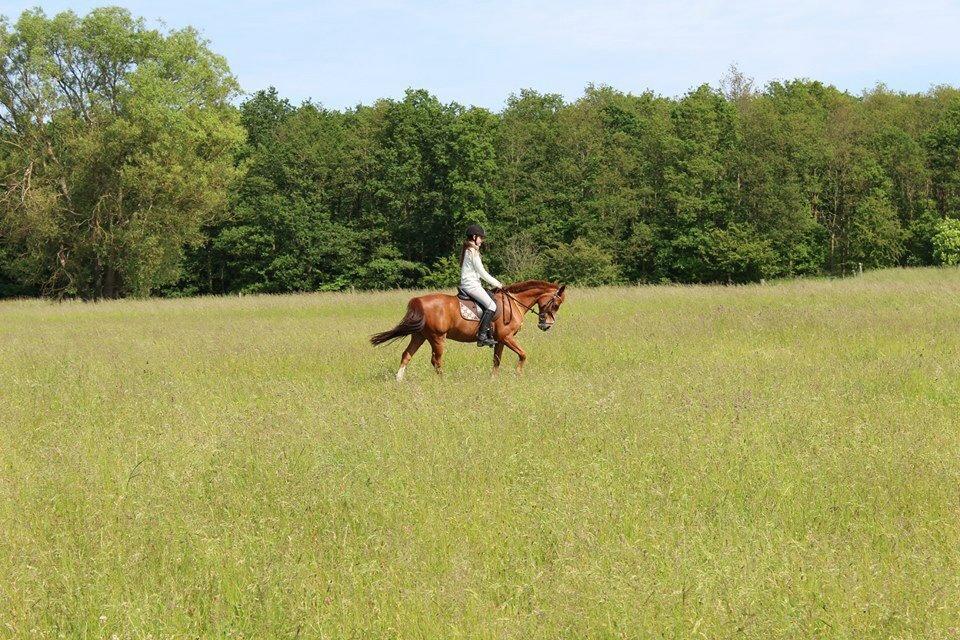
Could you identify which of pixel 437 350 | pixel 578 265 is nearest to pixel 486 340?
pixel 437 350

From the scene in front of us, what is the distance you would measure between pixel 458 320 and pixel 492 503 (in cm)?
690

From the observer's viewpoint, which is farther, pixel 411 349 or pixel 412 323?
pixel 411 349

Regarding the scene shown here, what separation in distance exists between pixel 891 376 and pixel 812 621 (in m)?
7.07

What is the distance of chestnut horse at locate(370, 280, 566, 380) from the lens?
39.8 ft

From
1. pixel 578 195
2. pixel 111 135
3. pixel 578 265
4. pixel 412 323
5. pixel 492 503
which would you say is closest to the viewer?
pixel 492 503

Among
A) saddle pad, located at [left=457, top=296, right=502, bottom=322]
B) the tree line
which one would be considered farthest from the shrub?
saddle pad, located at [left=457, top=296, right=502, bottom=322]

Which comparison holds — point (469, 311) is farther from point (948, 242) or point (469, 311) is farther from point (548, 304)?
point (948, 242)

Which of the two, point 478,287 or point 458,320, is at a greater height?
point 478,287

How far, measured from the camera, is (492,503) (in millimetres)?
5703

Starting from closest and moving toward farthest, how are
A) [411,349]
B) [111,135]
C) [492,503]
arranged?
1. [492,503]
2. [411,349]
3. [111,135]

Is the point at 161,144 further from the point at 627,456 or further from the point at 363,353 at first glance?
the point at 627,456

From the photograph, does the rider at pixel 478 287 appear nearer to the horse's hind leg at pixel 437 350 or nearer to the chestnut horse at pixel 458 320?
the chestnut horse at pixel 458 320

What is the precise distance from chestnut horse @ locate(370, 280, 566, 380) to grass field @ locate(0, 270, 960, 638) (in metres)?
0.66

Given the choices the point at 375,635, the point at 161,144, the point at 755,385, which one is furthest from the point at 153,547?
the point at 161,144
